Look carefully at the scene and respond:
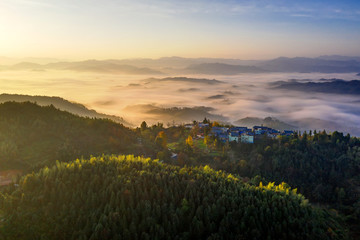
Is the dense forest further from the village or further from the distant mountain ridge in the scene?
the distant mountain ridge

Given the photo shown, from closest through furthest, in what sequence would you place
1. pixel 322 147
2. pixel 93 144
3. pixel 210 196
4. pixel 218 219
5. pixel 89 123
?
1. pixel 218 219
2. pixel 210 196
3. pixel 93 144
4. pixel 89 123
5. pixel 322 147

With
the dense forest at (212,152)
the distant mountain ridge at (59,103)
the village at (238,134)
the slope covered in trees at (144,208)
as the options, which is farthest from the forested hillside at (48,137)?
the distant mountain ridge at (59,103)

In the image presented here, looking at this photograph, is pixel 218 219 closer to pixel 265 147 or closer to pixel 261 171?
pixel 261 171

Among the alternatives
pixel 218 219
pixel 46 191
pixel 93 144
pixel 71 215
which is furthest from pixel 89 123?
pixel 218 219

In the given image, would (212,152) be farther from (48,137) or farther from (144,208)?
(144,208)

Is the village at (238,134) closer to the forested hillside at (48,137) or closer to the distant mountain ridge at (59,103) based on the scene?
the forested hillside at (48,137)

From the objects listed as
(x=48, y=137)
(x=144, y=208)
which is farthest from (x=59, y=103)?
(x=144, y=208)

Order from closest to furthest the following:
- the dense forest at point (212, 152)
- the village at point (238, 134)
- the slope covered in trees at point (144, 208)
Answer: the slope covered in trees at point (144, 208) → the dense forest at point (212, 152) → the village at point (238, 134)
